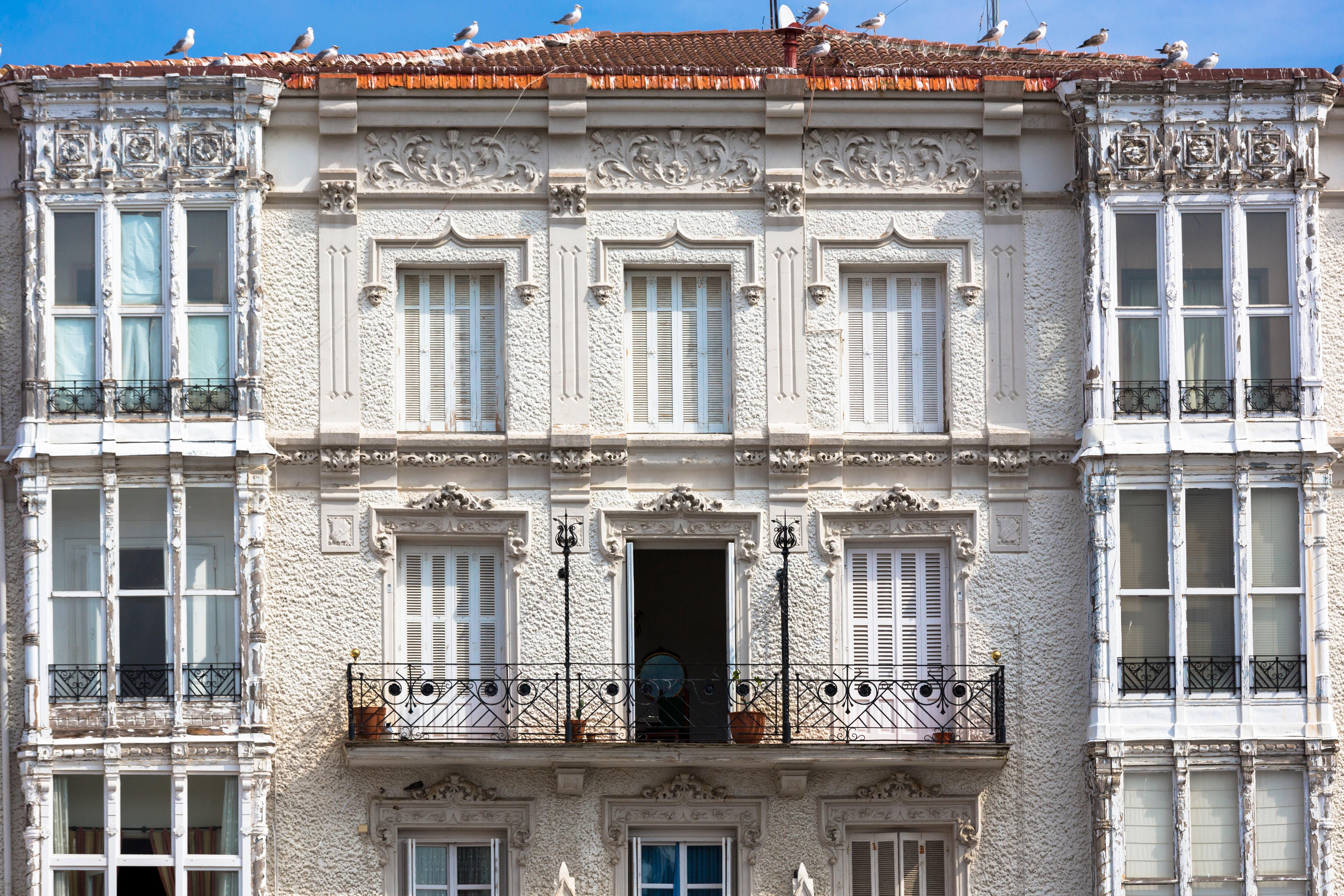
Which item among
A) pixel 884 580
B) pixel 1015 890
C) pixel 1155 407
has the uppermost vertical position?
pixel 1155 407

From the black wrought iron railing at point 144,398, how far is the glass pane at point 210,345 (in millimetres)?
427

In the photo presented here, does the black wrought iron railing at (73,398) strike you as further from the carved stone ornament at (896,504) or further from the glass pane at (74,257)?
the carved stone ornament at (896,504)

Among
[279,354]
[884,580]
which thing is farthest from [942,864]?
[279,354]

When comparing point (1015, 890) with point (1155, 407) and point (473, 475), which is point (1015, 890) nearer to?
point (1155, 407)

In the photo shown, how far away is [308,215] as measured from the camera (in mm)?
20203

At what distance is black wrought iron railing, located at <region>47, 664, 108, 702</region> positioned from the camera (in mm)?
19188

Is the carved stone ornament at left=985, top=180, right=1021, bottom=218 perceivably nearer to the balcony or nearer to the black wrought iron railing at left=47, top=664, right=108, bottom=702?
the balcony

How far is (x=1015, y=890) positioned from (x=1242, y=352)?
6.33m

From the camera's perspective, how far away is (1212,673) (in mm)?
19438

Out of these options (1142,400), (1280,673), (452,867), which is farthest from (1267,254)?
(452,867)

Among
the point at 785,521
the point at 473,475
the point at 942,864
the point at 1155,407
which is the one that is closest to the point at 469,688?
the point at 473,475

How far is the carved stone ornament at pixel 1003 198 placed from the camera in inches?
800

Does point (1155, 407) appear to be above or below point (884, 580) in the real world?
above

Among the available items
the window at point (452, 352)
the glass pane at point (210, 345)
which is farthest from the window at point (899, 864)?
the glass pane at point (210, 345)
